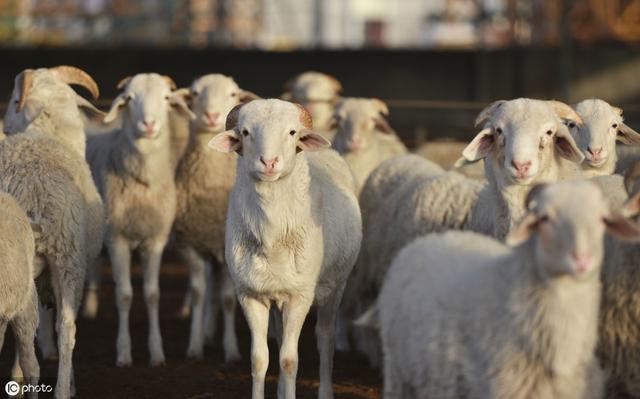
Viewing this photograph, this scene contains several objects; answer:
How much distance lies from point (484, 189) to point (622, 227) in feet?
7.82

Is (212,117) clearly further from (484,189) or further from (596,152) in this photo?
(596,152)

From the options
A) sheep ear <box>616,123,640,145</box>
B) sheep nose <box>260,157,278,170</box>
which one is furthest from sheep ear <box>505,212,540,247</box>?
sheep ear <box>616,123,640,145</box>

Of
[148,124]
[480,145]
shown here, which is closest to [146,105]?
[148,124]

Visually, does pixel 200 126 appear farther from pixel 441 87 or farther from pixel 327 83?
pixel 441 87

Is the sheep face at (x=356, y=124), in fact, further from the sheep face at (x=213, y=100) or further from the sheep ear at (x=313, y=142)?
the sheep ear at (x=313, y=142)

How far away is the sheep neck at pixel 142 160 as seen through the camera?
8.16 m

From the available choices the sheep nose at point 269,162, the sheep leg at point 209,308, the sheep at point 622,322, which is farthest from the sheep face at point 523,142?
the sheep leg at point 209,308

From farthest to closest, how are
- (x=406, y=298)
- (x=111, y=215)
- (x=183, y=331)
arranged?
(x=183, y=331) → (x=111, y=215) → (x=406, y=298)

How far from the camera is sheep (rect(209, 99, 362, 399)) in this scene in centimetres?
612

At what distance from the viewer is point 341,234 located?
261 inches

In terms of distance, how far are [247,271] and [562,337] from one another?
2017 mm

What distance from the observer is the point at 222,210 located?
8.43 m

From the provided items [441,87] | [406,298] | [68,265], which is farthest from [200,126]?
[441,87]

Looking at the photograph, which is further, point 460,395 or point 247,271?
point 247,271
